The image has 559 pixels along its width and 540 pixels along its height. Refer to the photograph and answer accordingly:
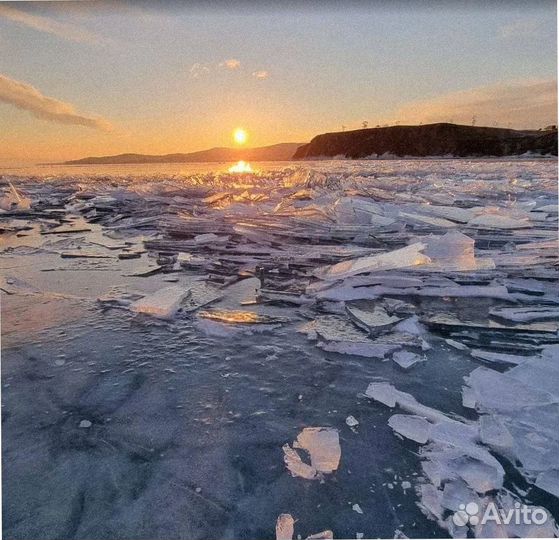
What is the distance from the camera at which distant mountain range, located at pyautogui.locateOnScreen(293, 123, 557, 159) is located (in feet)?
167

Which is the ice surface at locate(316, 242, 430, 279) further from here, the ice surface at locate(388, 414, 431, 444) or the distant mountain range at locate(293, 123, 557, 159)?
the distant mountain range at locate(293, 123, 557, 159)

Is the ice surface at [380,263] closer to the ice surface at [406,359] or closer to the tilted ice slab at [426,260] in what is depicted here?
the tilted ice slab at [426,260]

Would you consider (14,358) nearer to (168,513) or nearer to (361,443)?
(168,513)

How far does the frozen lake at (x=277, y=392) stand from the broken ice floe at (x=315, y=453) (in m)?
0.01

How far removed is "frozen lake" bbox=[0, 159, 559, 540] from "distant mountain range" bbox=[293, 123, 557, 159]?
4933 cm

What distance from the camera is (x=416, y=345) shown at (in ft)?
8.22

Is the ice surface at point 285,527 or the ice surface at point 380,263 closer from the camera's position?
the ice surface at point 285,527

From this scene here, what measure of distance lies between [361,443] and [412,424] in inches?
11.4

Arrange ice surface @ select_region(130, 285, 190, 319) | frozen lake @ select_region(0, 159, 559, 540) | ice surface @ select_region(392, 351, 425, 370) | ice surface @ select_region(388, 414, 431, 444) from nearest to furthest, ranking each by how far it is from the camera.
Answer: frozen lake @ select_region(0, 159, 559, 540) → ice surface @ select_region(388, 414, 431, 444) → ice surface @ select_region(392, 351, 425, 370) → ice surface @ select_region(130, 285, 190, 319)

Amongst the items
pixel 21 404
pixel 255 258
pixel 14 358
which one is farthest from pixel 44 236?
pixel 21 404

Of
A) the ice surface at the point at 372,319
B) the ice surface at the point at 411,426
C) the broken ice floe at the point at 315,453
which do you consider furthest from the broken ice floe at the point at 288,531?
the ice surface at the point at 372,319

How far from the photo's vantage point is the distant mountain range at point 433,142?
5100 cm

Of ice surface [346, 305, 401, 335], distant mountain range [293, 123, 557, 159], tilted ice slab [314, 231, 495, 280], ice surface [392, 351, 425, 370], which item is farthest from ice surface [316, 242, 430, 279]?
distant mountain range [293, 123, 557, 159]

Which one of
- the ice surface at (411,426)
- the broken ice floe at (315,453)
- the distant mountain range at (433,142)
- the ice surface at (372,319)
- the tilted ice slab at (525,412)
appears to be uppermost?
the broken ice floe at (315,453)
